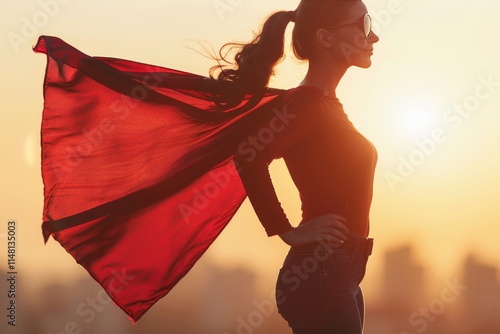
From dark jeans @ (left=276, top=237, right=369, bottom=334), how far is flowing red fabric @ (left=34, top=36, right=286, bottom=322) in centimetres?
105

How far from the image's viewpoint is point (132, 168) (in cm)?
506

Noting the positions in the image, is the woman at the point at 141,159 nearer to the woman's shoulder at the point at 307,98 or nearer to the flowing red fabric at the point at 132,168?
the flowing red fabric at the point at 132,168

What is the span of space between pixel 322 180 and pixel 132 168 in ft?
4.28

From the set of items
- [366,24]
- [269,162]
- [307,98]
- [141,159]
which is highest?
[366,24]

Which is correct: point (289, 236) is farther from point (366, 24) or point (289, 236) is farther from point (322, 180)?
point (366, 24)

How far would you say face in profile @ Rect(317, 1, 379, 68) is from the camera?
4.39m

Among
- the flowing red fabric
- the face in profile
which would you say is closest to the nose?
the face in profile

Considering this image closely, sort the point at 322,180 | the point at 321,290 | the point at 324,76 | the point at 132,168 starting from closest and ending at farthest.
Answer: the point at 321,290 < the point at 322,180 < the point at 324,76 < the point at 132,168

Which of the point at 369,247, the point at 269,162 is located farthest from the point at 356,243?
the point at 269,162

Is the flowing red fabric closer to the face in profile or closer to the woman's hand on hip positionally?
the face in profile

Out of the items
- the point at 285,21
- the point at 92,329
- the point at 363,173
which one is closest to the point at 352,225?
the point at 363,173

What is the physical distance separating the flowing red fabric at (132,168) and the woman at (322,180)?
62 centimetres

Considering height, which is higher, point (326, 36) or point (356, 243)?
point (326, 36)

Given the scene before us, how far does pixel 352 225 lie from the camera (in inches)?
164
